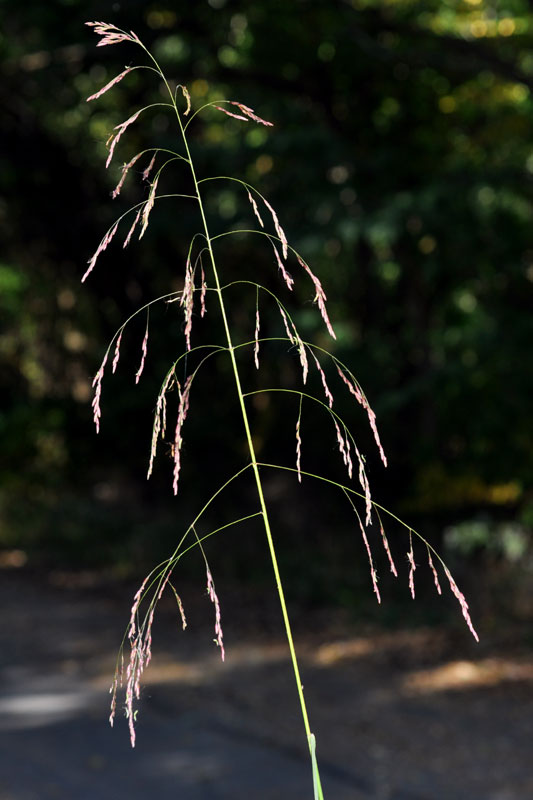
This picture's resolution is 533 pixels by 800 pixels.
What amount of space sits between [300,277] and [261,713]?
5563 mm

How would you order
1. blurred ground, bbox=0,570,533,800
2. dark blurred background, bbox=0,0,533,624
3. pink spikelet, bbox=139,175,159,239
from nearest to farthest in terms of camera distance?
pink spikelet, bbox=139,175,159,239 → blurred ground, bbox=0,570,533,800 → dark blurred background, bbox=0,0,533,624

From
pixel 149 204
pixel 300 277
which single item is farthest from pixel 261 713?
pixel 149 204

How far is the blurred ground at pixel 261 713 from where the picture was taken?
229 inches

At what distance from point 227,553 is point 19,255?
4.61m

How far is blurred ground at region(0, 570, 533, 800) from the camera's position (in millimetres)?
5809

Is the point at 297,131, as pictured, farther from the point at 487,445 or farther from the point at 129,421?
the point at 129,421

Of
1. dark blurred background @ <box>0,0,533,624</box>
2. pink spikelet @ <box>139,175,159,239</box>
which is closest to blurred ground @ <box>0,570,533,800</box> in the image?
dark blurred background @ <box>0,0,533,624</box>

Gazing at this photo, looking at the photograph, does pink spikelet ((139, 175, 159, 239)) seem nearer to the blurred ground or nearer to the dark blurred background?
the blurred ground

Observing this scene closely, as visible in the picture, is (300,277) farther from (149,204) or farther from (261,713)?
(149,204)

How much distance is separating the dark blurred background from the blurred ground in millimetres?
850

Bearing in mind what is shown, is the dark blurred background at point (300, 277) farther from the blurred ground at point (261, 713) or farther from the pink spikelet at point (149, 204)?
the pink spikelet at point (149, 204)

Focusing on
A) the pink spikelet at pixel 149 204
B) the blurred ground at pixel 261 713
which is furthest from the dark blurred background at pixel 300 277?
the pink spikelet at pixel 149 204

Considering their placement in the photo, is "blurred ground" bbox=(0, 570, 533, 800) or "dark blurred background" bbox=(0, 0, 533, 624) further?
"dark blurred background" bbox=(0, 0, 533, 624)

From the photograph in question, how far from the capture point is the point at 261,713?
7.16 metres
